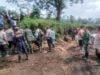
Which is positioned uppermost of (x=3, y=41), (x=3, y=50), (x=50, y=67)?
(x=3, y=41)

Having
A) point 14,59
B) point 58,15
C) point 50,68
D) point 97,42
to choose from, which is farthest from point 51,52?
point 58,15

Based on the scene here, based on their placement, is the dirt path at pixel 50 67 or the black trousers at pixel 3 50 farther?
the black trousers at pixel 3 50

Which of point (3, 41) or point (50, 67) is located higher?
point (3, 41)

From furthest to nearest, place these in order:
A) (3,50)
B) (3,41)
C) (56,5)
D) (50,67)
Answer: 1. (56,5)
2. (3,50)
3. (3,41)
4. (50,67)

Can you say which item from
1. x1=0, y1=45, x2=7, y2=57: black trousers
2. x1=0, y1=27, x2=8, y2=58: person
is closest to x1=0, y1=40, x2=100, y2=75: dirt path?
x1=0, y1=45, x2=7, y2=57: black trousers

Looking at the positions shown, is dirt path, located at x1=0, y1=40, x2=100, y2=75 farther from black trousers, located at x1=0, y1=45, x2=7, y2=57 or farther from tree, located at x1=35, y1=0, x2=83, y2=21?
tree, located at x1=35, y1=0, x2=83, y2=21

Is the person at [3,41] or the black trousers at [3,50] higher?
the person at [3,41]

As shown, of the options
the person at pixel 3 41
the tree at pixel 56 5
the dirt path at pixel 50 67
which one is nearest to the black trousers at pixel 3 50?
the person at pixel 3 41

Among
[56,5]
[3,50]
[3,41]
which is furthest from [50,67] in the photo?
[56,5]

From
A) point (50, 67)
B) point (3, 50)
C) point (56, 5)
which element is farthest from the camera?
point (56, 5)

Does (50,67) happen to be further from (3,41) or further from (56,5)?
(56,5)

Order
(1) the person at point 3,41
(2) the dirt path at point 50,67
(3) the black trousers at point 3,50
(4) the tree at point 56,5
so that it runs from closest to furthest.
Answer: (2) the dirt path at point 50,67, (1) the person at point 3,41, (3) the black trousers at point 3,50, (4) the tree at point 56,5

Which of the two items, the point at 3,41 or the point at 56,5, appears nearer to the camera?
the point at 3,41

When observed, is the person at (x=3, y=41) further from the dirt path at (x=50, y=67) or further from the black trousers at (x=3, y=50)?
the dirt path at (x=50, y=67)
